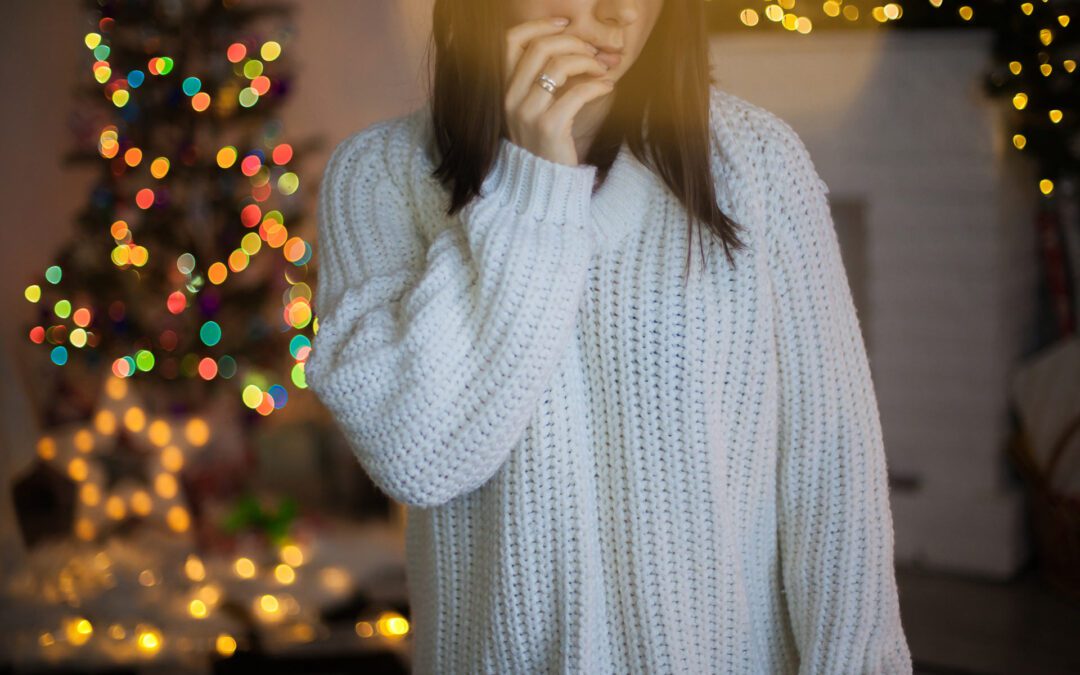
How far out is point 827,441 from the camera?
36.8 inches

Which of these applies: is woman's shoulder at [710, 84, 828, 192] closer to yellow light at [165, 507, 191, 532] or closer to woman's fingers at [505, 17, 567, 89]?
woman's fingers at [505, 17, 567, 89]

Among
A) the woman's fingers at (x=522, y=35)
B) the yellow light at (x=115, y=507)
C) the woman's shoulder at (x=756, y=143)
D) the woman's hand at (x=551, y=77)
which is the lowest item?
the yellow light at (x=115, y=507)

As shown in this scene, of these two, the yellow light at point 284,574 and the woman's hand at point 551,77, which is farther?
the yellow light at point 284,574

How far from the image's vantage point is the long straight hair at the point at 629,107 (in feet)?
3.05

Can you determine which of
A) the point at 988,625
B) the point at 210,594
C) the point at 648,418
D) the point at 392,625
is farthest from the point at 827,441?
the point at 210,594

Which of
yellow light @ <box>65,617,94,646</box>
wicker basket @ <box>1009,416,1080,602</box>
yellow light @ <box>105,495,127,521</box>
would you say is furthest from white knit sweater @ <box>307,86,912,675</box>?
yellow light @ <box>105,495,127,521</box>

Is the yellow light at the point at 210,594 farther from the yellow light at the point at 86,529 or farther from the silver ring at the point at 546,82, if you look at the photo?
the silver ring at the point at 546,82

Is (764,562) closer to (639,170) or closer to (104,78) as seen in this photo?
(639,170)

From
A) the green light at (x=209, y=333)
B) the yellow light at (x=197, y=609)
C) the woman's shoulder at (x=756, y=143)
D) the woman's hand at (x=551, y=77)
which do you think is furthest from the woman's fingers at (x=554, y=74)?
the green light at (x=209, y=333)

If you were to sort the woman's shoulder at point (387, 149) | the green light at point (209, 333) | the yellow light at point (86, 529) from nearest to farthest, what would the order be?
the woman's shoulder at point (387, 149), the yellow light at point (86, 529), the green light at point (209, 333)

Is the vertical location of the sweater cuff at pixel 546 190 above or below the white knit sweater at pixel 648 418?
above

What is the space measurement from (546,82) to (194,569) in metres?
2.20

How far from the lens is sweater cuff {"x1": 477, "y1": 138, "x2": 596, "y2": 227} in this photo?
0.90 m

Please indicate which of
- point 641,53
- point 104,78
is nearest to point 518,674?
point 641,53
